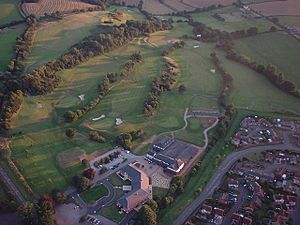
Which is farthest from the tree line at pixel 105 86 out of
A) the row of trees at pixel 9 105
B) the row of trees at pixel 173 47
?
the row of trees at pixel 9 105

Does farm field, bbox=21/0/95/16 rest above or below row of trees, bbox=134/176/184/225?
above

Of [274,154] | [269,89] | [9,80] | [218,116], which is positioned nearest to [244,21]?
[269,89]

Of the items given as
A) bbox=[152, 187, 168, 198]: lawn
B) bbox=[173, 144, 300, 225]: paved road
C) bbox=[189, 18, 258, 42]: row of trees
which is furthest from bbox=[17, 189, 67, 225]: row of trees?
bbox=[189, 18, 258, 42]: row of trees

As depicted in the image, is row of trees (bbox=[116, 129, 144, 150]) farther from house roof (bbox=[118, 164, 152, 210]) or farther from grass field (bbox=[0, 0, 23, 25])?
grass field (bbox=[0, 0, 23, 25])

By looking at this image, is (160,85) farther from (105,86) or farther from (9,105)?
(9,105)

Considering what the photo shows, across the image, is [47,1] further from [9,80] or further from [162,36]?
[9,80]

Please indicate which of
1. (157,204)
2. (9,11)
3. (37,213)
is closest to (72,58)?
(9,11)
